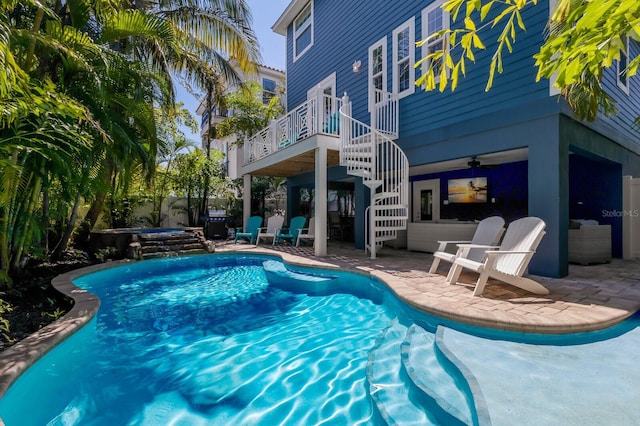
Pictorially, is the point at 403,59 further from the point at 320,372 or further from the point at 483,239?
the point at 320,372

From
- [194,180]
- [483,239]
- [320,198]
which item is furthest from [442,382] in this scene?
[194,180]

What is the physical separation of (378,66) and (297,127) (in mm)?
2821

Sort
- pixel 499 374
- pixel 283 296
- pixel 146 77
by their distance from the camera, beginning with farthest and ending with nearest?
pixel 146 77 → pixel 283 296 → pixel 499 374

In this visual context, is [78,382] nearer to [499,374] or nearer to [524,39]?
[499,374]

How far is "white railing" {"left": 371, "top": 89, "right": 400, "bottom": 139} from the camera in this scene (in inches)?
321

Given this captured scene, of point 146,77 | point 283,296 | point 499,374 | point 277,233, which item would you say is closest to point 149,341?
point 283,296

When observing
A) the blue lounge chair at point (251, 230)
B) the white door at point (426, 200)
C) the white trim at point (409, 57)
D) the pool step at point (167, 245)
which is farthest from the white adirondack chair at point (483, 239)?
the blue lounge chair at point (251, 230)

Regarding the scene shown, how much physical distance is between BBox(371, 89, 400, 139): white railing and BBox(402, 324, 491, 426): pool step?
602cm

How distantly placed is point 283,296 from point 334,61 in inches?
331

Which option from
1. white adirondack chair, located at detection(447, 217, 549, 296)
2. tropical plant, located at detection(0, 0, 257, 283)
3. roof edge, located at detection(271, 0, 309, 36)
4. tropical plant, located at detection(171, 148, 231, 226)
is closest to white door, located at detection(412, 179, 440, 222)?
white adirondack chair, located at detection(447, 217, 549, 296)

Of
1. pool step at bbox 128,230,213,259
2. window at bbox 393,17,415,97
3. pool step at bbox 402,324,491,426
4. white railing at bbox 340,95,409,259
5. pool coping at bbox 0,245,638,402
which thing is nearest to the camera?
pool step at bbox 402,324,491,426

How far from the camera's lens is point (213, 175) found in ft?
44.9

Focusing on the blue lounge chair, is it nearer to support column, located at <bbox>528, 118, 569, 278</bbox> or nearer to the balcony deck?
the balcony deck

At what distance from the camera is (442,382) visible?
238 centimetres
